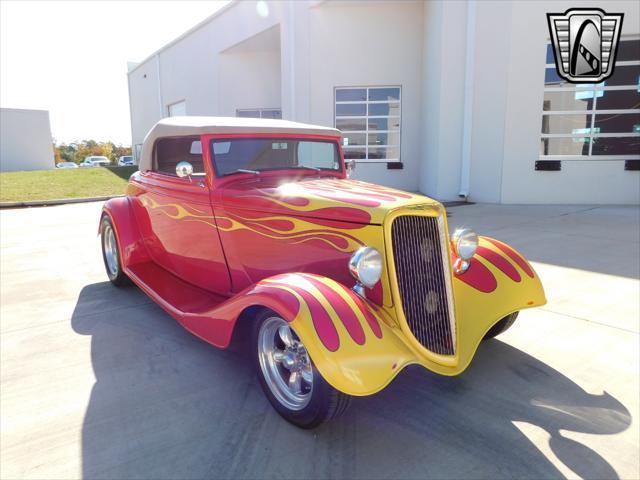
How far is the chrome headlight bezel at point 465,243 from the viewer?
116 inches

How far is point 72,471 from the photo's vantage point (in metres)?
2.03

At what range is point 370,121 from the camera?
12.7 m

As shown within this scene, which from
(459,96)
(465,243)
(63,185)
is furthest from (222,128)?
(63,185)

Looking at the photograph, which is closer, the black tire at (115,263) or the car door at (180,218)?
the car door at (180,218)

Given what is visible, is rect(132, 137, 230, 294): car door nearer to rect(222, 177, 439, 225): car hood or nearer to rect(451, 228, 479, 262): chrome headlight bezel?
rect(222, 177, 439, 225): car hood

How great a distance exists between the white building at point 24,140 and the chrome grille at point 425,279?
35.1 metres

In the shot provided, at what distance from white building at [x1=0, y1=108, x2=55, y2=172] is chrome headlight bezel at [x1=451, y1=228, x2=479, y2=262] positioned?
115 feet

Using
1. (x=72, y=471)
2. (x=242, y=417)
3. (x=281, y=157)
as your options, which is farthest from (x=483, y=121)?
(x=72, y=471)

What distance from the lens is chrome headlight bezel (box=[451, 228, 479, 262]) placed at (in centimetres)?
295

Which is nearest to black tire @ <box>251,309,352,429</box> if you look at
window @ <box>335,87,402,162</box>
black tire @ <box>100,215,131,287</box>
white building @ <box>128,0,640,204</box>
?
black tire @ <box>100,215,131,287</box>

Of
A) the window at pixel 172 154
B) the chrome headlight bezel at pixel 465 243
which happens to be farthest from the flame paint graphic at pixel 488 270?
the window at pixel 172 154

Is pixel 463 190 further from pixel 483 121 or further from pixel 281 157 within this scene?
pixel 281 157

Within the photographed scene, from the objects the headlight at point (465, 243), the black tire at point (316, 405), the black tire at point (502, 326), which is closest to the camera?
the black tire at point (316, 405)

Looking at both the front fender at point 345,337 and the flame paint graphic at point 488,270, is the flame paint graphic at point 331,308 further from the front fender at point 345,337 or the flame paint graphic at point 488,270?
the flame paint graphic at point 488,270
